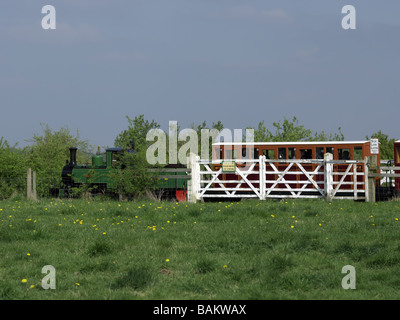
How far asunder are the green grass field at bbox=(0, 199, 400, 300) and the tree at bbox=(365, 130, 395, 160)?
3835 cm

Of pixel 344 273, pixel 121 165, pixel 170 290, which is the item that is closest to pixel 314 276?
pixel 344 273

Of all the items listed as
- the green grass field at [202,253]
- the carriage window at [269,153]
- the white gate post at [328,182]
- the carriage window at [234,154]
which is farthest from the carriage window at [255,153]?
the green grass field at [202,253]

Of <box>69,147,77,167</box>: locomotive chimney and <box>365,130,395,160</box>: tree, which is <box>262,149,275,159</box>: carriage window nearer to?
<box>69,147,77,167</box>: locomotive chimney

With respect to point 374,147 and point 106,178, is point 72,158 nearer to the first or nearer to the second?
point 106,178

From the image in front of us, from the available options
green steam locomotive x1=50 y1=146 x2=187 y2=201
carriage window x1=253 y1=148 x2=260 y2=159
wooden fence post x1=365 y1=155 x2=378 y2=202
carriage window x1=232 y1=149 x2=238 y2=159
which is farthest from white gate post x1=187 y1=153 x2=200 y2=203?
wooden fence post x1=365 y1=155 x2=378 y2=202

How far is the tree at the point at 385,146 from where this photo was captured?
4844 centimetres

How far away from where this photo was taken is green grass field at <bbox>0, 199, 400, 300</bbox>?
6613mm

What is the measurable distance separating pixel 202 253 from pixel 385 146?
48.6 meters

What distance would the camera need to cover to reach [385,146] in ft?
173

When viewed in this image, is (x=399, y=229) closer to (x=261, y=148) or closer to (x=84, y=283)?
(x=84, y=283)

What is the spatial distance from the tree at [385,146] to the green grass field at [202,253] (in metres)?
38.3

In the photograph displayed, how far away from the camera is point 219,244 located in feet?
29.5

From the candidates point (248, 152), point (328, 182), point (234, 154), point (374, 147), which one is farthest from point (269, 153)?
point (328, 182)
